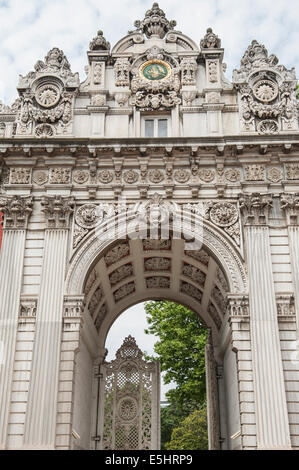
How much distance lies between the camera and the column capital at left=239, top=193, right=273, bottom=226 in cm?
1646

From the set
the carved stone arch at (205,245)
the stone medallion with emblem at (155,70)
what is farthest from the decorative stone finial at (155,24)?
the carved stone arch at (205,245)

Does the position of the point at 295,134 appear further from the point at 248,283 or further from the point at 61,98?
the point at 61,98

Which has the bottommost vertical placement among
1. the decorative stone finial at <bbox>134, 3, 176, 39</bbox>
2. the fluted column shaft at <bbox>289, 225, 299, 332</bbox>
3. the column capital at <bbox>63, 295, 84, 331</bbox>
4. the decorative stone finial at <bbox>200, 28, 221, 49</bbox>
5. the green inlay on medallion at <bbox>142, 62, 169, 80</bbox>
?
the column capital at <bbox>63, 295, 84, 331</bbox>

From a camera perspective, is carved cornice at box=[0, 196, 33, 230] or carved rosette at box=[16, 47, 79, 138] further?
carved rosette at box=[16, 47, 79, 138]

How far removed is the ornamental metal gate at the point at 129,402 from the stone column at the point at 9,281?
21.2ft

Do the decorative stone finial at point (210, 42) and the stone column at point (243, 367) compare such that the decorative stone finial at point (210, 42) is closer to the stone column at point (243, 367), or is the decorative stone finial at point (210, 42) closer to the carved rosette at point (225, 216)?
the carved rosette at point (225, 216)

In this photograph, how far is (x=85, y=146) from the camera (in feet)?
56.4

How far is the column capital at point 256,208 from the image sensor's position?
1646 centimetres

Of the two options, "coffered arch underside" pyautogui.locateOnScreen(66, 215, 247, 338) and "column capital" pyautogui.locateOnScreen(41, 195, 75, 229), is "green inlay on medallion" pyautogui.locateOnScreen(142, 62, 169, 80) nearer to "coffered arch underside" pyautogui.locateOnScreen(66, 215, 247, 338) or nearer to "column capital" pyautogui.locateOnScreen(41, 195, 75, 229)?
"column capital" pyautogui.locateOnScreen(41, 195, 75, 229)

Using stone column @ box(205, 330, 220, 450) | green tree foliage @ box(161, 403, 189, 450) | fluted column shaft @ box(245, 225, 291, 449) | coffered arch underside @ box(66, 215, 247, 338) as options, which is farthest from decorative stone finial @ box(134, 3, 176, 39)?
green tree foliage @ box(161, 403, 189, 450)

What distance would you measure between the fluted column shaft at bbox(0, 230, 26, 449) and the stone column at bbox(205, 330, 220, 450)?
851 cm
